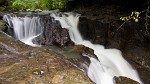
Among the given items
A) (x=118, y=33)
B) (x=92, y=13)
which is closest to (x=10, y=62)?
(x=118, y=33)

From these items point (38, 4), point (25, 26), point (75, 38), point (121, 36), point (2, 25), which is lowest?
point (75, 38)

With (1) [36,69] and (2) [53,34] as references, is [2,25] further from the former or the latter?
(1) [36,69]

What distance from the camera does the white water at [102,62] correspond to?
295 inches

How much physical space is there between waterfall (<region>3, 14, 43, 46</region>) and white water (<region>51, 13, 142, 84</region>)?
994mm

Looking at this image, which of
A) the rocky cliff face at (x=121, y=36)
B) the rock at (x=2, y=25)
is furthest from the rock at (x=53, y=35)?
the rock at (x=2, y=25)

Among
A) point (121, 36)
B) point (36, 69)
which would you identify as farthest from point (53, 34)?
point (36, 69)

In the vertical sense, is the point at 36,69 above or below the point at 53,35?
above

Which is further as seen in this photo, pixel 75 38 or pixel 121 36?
pixel 75 38

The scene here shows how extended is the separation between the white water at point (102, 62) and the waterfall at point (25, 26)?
994 mm

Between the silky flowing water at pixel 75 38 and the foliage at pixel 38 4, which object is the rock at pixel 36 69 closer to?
the silky flowing water at pixel 75 38

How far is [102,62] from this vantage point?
8.99 meters

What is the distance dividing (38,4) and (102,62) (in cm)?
689

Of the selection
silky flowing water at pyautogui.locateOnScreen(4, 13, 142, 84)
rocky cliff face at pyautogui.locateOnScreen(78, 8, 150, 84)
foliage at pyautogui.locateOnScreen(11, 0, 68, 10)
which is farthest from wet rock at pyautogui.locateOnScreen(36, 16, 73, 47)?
foliage at pyautogui.locateOnScreen(11, 0, 68, 10)

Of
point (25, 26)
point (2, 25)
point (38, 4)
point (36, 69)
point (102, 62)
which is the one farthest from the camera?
point (38, 4)
